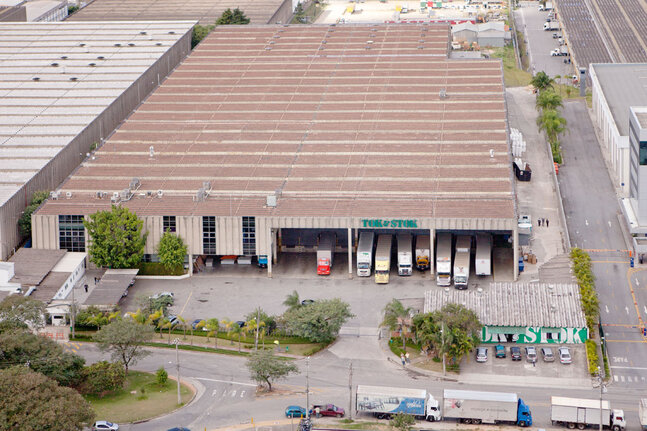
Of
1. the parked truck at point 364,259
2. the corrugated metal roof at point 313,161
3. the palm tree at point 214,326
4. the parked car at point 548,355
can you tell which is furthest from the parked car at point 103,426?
the parked truck at point 364,259

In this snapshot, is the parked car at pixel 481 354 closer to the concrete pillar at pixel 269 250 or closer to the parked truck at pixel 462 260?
the parked truck at pixel 462 260

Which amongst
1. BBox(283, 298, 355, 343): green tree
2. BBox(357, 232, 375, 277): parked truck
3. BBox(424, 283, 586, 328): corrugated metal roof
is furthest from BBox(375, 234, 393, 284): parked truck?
BBox(283, 298, 355, 343): green tree

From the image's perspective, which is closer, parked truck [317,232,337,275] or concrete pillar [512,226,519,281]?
concrete pillar [512,226,519,281]

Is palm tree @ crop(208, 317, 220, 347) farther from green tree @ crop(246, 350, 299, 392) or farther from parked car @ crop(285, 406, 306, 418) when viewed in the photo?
parked car @ crop(285, 406, 306, 418)

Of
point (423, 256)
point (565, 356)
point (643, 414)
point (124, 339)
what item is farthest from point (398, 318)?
point (643, 414)

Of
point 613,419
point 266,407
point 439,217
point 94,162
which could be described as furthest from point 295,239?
point 613,419

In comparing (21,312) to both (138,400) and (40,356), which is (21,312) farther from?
(138,400)
